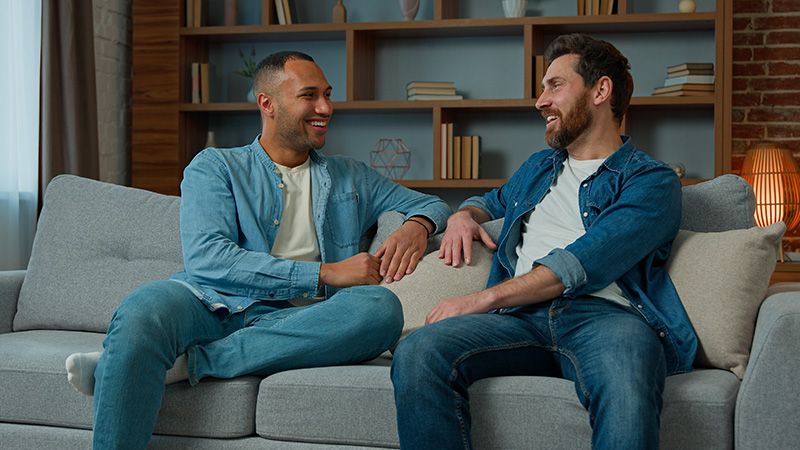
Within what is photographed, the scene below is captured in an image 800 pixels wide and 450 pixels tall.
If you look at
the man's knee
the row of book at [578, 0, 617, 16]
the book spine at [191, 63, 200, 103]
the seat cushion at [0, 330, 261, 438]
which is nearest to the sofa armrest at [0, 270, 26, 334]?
the seat cushion at [0, 330, 261, 438]

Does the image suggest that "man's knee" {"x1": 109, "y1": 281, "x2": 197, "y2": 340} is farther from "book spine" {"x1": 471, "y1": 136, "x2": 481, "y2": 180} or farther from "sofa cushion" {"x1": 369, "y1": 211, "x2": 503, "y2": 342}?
"book spine" {"x1": 471, "y1": 136, "x2": 481, "y2": 180}

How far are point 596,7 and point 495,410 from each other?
2.81 metres

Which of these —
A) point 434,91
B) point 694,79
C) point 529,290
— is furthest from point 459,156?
point 529,290

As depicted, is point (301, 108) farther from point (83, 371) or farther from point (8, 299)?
point (8, 299)

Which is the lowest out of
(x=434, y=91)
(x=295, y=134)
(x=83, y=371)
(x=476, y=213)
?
(x=83, y=371)

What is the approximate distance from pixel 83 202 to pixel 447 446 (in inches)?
61.8

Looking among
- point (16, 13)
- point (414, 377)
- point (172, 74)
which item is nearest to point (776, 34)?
point (172, 74)

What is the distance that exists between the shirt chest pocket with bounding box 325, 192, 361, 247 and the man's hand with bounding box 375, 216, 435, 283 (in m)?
0.11

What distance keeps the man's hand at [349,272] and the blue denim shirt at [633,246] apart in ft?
1.13

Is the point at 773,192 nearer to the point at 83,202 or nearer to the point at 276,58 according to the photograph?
the point at 276,58

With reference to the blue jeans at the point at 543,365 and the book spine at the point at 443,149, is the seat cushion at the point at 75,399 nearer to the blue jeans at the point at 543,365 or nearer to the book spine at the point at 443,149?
the blue jeans at the point at 543,365

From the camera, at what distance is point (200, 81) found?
4.22 meters

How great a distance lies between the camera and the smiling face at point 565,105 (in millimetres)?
2033

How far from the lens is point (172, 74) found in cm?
413
